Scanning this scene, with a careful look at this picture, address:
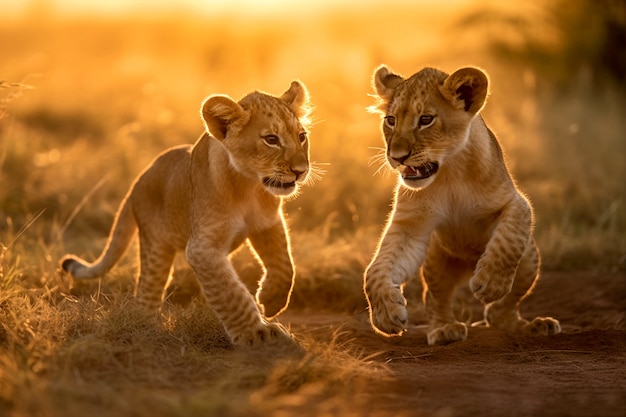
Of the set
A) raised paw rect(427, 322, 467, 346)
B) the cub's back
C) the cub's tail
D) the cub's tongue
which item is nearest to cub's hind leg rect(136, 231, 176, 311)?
the cub's back

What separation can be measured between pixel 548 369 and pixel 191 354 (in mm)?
1704

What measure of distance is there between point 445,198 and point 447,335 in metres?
0.80

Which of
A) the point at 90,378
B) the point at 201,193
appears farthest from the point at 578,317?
the point at 90,378

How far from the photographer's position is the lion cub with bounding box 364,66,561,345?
505cm

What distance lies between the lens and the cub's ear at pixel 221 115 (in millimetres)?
5312

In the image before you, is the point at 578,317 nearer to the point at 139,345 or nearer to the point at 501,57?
the point at 139,345

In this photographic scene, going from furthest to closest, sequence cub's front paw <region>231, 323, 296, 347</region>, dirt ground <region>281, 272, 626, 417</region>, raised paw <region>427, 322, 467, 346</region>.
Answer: raised paw <region>427, 322, 467, 346</region>
cub's front paw <region>231, 323, 296, 347</region>
dirt ground <region>281, 272, 626, 417</region>

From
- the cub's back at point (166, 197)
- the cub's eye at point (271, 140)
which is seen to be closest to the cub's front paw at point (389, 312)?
the cub's eye at point (271, 140)

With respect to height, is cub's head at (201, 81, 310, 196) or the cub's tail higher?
cub's head at (201, 81, 310, 196)

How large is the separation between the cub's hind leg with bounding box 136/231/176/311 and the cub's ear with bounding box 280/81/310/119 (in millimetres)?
1188

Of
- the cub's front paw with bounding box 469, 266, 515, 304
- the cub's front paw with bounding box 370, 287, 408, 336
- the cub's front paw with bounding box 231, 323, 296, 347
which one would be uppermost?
the cub's front paw with bounding box 469, 266, 515, 304

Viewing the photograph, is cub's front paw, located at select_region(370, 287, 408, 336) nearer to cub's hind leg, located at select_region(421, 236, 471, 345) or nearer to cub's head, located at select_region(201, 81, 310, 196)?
cub's head, located at select_region(201, 81, 310, 196)

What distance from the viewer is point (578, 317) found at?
22.0 feet

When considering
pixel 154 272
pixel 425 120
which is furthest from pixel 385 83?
pixel 154 272
